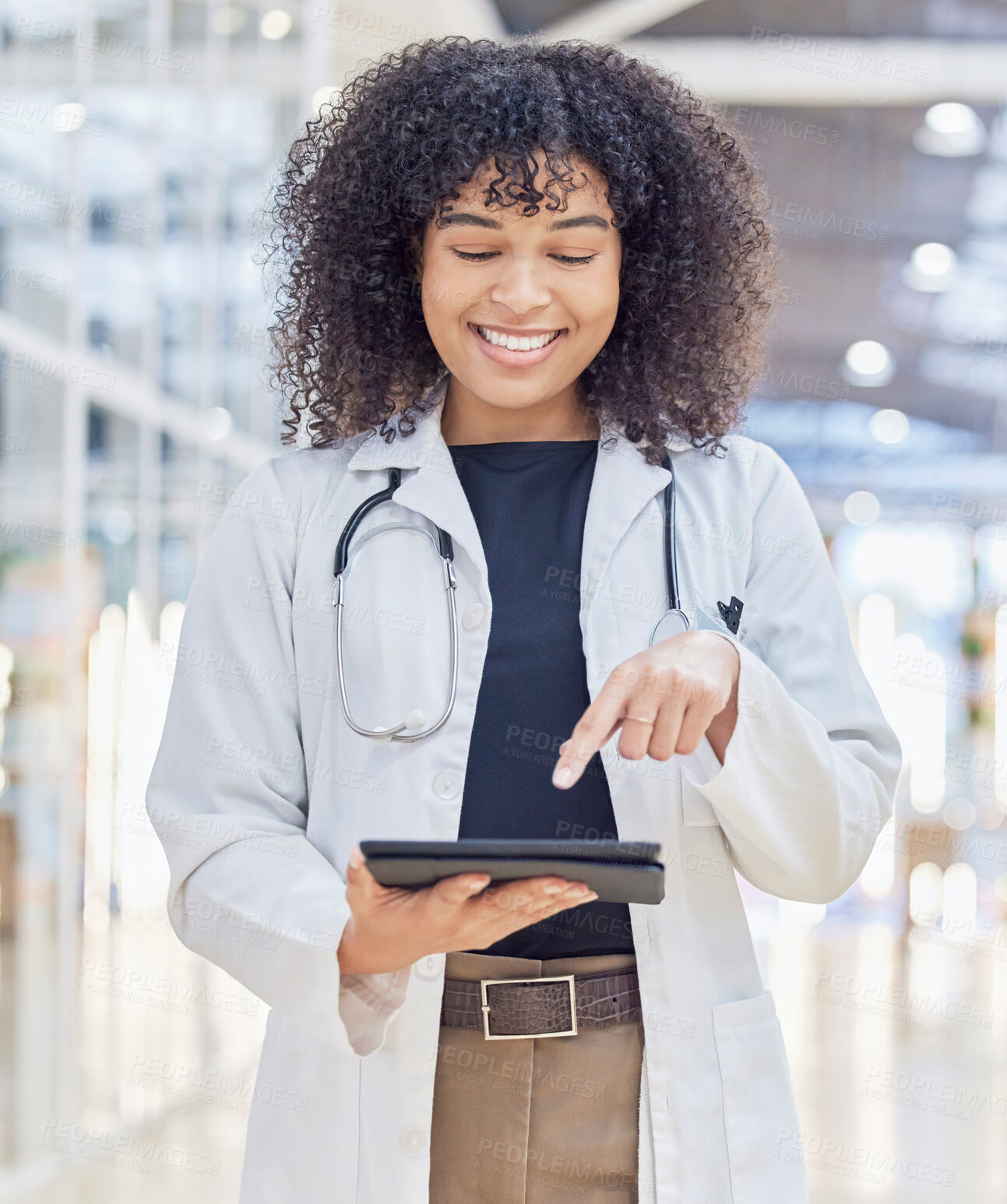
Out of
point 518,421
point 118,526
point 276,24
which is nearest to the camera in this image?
point 518,421

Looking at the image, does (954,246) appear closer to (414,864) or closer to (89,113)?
(89,113)

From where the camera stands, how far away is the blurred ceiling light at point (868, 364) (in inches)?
375

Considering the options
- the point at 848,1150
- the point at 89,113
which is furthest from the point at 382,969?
the point at 848,1150

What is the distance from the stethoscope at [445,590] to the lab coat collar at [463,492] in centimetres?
2

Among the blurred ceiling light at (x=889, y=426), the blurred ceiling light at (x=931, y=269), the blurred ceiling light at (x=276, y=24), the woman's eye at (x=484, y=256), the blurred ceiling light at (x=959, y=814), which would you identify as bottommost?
the blurred ceiling light at (x=959, y=814)

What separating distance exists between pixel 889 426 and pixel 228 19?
7542 mm

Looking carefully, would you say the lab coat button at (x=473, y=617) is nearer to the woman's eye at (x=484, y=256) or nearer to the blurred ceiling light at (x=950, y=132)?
the woman's eye at (x=484, y=256)

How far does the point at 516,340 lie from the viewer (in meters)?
1.31

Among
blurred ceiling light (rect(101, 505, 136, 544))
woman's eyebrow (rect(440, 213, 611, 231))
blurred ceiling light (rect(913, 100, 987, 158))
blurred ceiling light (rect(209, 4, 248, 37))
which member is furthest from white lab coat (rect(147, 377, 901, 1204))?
blurred ceiling light (rect(913, 100, 987, 158))

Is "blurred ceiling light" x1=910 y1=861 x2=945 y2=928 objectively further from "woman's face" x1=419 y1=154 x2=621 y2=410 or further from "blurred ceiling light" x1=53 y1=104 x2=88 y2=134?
"woman's face" x1=419 y1=154 x2=621 y2=410

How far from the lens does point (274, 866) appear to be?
3.87ft

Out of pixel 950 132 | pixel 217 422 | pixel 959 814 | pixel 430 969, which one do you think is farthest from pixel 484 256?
pixel 959 814

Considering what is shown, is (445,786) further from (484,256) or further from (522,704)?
(484,256)

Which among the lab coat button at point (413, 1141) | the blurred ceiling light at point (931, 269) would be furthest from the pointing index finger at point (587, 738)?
the blurred ceiling light at point (931, 269)
